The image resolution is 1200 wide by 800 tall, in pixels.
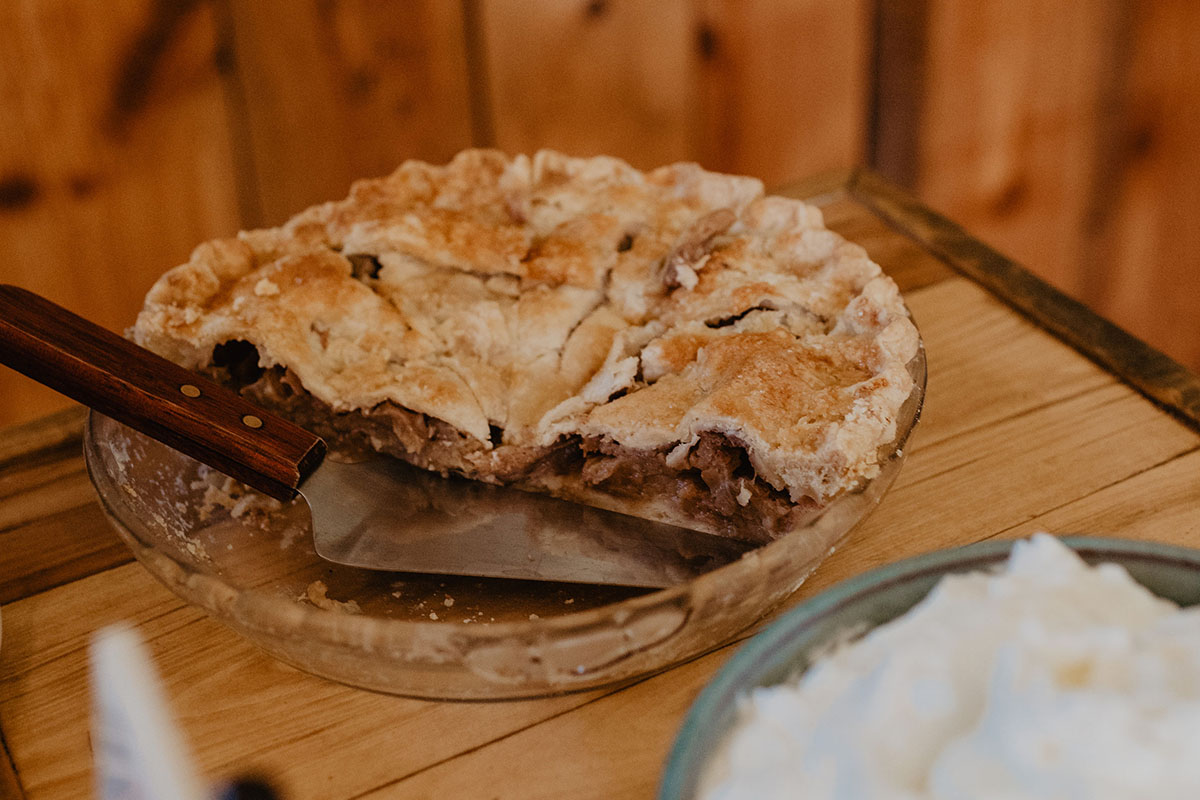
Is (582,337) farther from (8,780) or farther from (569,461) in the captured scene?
(8,780)

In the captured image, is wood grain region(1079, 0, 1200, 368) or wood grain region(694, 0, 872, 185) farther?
wood grain region(1079, 0, 1200, 368)

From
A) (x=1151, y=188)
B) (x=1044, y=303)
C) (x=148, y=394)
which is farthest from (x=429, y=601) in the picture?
(x=1151, y=188)

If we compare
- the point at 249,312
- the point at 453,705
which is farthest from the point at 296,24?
the point at 453,705

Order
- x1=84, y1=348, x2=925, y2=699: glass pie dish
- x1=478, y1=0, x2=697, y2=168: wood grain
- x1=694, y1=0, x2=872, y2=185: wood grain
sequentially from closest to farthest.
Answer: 1. x1=84, y1=348, x2=925, y2=699: glass pie dish
2. x1=478, y1=0, x2=697, y2=168: wood grain
3. x1=694, y1=0, x2=872, y2=185: wood grain

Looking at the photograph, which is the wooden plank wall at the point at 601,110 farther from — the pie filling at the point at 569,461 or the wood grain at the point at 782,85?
the pie filling at the point at 569,461

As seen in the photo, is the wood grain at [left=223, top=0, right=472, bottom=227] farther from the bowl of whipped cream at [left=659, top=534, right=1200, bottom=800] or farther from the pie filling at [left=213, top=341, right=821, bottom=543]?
the bowl of whipped cream at [left=659, top=534, right=1200, bottom=800]

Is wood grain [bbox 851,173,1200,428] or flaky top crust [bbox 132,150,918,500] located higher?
flaky top crust [bbox 132,150,918,500]

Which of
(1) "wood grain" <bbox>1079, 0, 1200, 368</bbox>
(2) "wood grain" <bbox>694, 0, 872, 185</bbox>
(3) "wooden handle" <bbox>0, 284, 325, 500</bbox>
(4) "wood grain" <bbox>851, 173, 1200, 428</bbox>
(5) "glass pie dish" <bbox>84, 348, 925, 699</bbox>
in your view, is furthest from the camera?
(1) "wood grain" <bbox>1079, 0, 1200, 368</bbox>

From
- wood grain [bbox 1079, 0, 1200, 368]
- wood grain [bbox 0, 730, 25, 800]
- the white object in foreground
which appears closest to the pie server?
the white object in foreground
